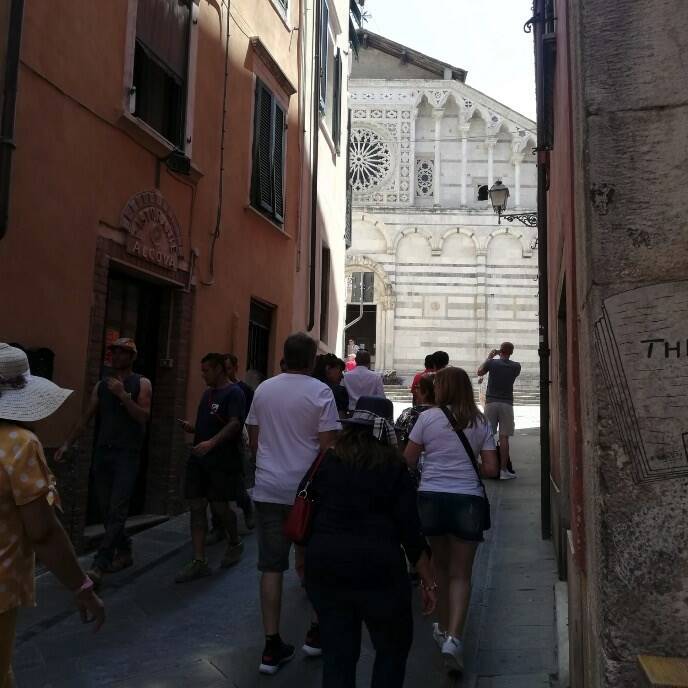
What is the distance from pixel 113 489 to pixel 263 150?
19.8 ft

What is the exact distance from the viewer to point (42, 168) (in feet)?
19.2

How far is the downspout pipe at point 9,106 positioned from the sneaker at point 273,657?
10.9ft

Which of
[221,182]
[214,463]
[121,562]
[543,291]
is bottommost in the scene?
[121,562]

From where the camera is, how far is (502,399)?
962 cm

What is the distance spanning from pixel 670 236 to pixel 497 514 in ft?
18.9

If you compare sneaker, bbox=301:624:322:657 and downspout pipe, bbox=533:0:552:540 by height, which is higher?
downspout pipe, bbox=533:0:552:540

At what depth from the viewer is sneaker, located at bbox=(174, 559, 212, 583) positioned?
5.55 metres

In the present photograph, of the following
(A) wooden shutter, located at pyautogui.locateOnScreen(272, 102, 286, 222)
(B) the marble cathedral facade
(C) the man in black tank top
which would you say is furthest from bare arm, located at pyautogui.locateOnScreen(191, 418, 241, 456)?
(B) the marble cathedral facade

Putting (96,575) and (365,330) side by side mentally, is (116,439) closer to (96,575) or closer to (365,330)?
(96,575)

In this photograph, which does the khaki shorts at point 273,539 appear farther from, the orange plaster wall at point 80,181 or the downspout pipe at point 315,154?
the downspout pipe at point 315,154

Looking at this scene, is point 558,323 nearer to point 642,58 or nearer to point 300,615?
point 300,615

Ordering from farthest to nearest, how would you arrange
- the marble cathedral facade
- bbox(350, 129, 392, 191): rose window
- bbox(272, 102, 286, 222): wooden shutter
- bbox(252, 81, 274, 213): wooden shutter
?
bbox(350, 129, 392, 191): rose window < the marble cathedral facade < bbox(272, 102, 286, 222): wooden shutter < bbox(252, 81, 274, 213): wooden shutter

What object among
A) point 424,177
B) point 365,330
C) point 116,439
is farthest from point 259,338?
point 424,177

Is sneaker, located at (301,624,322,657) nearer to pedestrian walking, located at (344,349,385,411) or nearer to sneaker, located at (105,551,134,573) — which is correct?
sneaker, located at (105,551,134,573)
